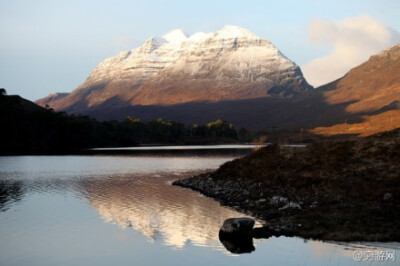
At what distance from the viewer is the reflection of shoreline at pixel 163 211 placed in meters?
32.6

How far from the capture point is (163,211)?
42.2m

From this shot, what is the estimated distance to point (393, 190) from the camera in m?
36.8

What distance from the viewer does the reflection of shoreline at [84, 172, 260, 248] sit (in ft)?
107

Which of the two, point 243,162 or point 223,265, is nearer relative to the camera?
point 223,265

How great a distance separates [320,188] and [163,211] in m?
15.3

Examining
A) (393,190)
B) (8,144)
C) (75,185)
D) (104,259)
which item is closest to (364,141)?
(393,190)

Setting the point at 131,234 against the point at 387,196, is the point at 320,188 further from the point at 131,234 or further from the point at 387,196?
the point at 131,234

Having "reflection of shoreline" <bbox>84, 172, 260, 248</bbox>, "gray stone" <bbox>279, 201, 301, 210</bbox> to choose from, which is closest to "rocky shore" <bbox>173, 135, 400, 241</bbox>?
"gray stone" <bbox>279, 201, 301, 210</bbox>

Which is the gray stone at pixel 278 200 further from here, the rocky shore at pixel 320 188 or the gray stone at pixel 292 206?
the gray stone at pixel 292 206

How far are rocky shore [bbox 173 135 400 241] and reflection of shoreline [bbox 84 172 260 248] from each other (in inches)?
125

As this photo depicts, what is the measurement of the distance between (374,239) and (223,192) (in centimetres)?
2654

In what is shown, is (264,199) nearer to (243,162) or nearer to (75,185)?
(243,162)
